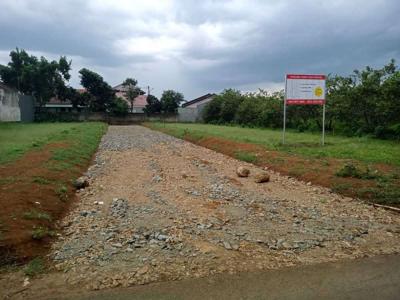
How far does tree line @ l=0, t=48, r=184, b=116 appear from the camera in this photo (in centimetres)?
4738

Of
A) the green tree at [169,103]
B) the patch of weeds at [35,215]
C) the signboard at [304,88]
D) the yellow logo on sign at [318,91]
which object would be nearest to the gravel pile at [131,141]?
the signboard at [304,88]

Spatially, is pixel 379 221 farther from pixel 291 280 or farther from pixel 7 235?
pixel 7 235

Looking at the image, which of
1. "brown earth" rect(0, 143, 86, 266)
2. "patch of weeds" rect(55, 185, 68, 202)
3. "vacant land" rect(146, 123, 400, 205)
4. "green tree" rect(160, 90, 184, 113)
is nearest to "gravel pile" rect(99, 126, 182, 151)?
"vacant land" rect(146, 123, 400, 205)

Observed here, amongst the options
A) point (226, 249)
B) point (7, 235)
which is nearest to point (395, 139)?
point (226, 249)

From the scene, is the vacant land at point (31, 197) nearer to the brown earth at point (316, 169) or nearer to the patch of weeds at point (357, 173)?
the brown earth at point (316, 169)

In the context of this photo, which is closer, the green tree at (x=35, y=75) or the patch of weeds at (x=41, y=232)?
the patch of weeds at (x=41, y=232)

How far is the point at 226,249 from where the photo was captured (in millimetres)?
4922

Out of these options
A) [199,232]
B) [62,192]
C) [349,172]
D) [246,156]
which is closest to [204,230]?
[199,232]

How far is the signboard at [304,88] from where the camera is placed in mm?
17031

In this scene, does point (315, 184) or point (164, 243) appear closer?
point (164, 243)

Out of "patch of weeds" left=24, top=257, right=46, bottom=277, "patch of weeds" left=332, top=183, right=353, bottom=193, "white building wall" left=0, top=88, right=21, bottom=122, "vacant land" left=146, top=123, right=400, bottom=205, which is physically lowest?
"patch of weeds" left=24, top=257, right=46, bottom=277

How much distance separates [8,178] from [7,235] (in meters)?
3.41

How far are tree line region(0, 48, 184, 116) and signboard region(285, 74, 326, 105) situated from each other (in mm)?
38693

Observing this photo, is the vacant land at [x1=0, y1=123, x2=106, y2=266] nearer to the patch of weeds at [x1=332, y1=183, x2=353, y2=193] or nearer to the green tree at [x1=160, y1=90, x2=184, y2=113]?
the patch of weeds at [x1=332, y1=183, x2=353, y2=193]
